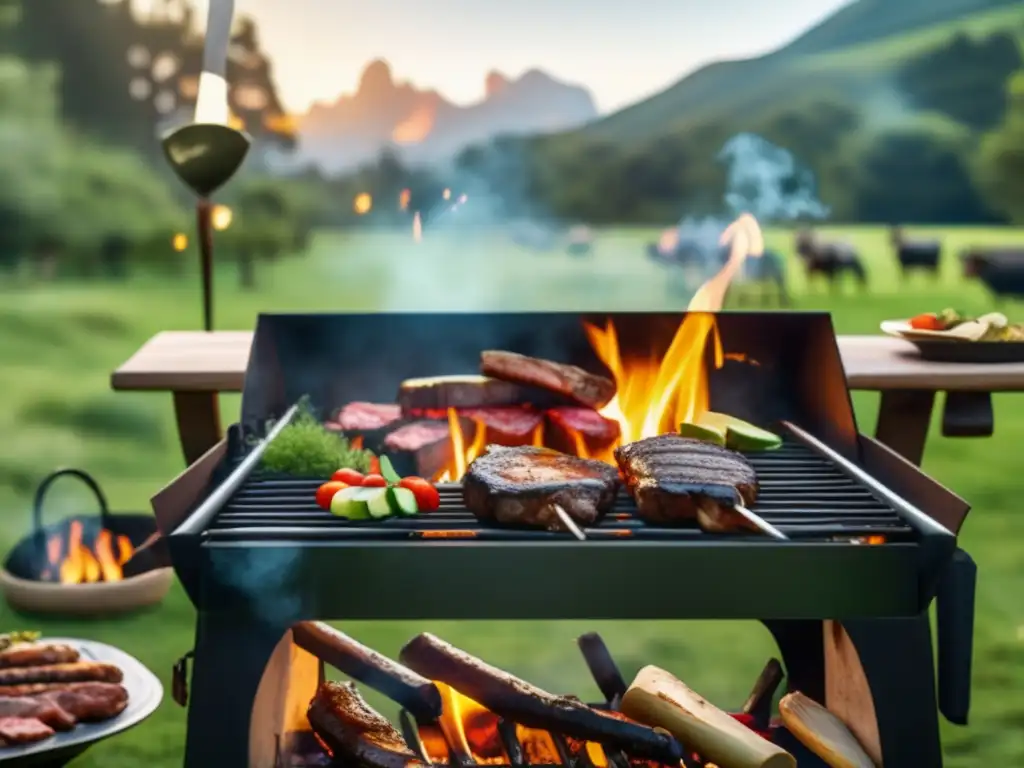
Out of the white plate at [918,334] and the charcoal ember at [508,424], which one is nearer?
the charcoal ember at [508,424]

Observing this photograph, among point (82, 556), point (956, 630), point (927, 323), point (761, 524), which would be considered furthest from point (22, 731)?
point (927, 323)

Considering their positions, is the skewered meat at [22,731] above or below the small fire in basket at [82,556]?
above

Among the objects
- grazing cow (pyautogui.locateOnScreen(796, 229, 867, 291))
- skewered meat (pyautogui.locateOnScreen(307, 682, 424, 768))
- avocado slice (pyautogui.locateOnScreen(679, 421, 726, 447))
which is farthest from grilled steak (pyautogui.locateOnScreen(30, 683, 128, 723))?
grazing cow (pyautogui.locateOnScreen(796, 229, 867, 291))

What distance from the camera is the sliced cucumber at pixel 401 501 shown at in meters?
2.61

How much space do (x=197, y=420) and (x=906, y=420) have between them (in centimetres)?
241

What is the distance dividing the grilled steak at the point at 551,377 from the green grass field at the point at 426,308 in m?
0.64

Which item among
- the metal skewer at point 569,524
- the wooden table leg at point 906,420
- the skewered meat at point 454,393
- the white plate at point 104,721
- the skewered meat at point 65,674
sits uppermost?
the skewered meat at point 454,393

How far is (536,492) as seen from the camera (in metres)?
2.50

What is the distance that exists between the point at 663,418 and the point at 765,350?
44cm

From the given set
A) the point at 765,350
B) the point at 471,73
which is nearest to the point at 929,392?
the point at 765,350

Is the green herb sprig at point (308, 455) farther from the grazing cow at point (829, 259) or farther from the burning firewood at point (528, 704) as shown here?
the grazing cow at point (829, 259)

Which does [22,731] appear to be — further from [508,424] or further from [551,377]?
[551,377]

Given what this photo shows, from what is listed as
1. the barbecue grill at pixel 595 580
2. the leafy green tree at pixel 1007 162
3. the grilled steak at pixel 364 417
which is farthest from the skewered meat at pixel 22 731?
the leafy green tree at pixel 1007 162

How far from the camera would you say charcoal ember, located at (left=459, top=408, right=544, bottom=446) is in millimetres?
3371
